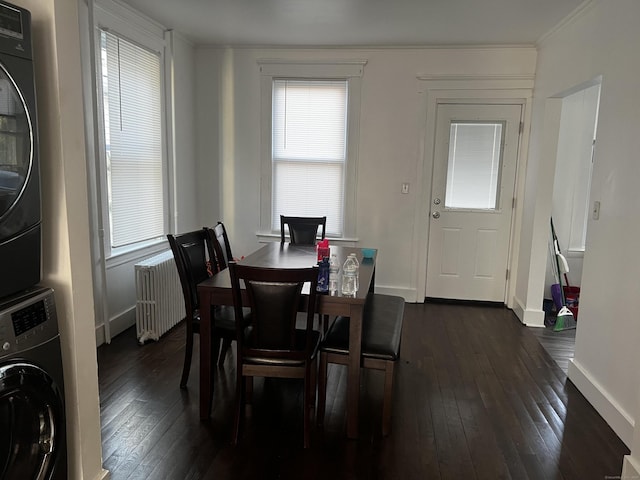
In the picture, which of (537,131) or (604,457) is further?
(537,131)

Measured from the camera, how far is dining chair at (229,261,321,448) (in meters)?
2.03

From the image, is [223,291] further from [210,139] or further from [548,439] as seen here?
[210,139]

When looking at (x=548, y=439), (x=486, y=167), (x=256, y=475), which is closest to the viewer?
(x=256, y=475)

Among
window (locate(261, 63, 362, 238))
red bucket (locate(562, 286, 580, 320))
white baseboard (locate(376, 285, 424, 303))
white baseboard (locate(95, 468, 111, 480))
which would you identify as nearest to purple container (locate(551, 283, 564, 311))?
red bucket (locate(562, 286, 580, 320))

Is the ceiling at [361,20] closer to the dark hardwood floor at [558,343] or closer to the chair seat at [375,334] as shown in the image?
the chair seat at [375,334]

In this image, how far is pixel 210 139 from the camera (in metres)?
4.74

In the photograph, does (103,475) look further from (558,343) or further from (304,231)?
(558,343)

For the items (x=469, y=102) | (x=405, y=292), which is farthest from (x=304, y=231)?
(x=469, y=102)

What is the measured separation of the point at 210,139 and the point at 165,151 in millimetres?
668

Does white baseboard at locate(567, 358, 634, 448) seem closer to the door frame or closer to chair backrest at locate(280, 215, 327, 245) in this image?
the door frame

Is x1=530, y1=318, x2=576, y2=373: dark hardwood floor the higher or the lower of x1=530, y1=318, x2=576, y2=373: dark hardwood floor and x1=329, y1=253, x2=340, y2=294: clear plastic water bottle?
the lower

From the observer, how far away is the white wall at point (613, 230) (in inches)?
93.0

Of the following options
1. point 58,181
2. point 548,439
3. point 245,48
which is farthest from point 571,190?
point 58,181

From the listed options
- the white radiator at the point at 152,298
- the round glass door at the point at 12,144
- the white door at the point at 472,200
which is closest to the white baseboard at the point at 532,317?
the white door at the point at 472,200
